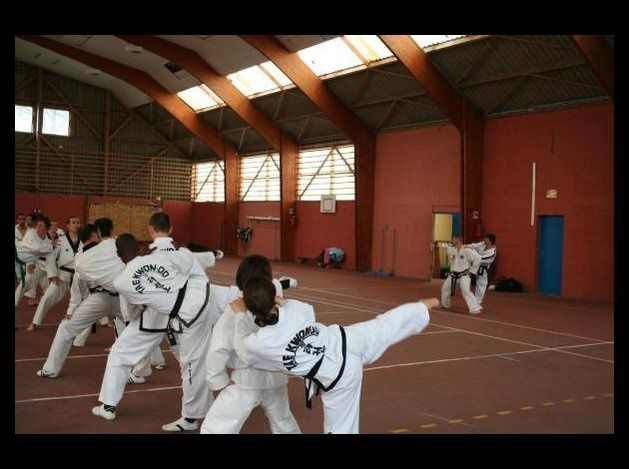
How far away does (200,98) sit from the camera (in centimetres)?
3125

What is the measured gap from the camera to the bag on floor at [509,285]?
19.5 meters

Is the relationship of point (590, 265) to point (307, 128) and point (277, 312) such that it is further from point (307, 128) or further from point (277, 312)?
point (277, 312)

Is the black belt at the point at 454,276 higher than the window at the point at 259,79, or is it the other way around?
the window at the point at 259,79

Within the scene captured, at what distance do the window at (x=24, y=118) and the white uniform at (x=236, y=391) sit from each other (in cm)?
3145

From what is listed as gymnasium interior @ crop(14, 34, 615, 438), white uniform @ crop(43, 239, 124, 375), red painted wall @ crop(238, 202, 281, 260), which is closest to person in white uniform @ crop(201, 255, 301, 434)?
gymnasium interior @ crop(14, 34, 615, 438)

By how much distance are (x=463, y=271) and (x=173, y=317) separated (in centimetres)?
1007

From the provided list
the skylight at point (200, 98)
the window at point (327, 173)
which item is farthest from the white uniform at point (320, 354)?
the skylight at point (200, 98)

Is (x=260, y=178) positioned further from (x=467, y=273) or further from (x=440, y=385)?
(x=440, y=385)

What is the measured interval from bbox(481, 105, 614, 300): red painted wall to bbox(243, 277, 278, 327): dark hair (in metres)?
15.6

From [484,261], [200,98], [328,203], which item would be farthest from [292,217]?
[484,261]

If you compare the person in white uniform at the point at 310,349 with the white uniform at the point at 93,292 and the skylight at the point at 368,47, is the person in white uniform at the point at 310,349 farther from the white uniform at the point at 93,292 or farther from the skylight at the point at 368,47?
the skylight at the point at 368,47

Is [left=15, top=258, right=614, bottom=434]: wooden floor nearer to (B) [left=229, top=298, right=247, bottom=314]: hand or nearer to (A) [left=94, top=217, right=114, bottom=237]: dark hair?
(A) [left=94, top=217, right=114, bottom=237]: dark hair

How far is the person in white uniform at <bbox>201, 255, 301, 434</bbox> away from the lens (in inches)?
175
